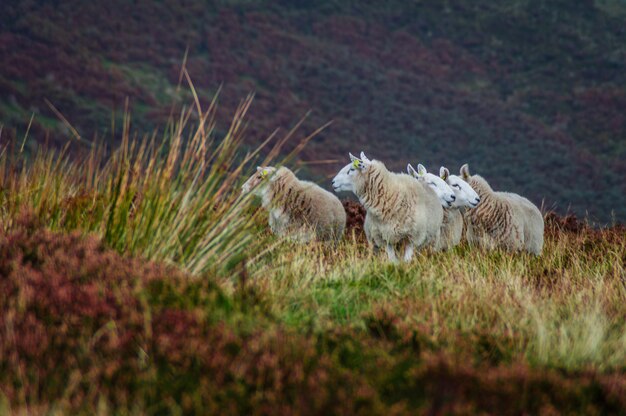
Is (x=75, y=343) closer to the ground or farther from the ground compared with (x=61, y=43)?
farther from the ground

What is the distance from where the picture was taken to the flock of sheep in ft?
34.6

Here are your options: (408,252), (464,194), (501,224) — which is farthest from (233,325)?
(501,224)

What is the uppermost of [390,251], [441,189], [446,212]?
[441,189]

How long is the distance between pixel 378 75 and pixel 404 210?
51739 millimetres

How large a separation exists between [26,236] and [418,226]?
553cm

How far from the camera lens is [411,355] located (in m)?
4.96

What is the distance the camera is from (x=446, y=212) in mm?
11906

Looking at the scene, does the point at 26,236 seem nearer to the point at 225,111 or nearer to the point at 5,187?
the point at 5,187

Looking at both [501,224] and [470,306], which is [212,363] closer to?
[470,306]

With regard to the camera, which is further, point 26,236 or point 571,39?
point 571,39

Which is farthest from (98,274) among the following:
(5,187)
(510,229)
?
(510,229)

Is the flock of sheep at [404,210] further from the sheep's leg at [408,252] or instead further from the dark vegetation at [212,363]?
the dark vegetation at [212,363]

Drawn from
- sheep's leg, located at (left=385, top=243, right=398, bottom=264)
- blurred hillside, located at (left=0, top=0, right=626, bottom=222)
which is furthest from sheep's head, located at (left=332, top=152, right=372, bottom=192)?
blurred hillside, located at (left=0, top=0, right=626, bottom=222)

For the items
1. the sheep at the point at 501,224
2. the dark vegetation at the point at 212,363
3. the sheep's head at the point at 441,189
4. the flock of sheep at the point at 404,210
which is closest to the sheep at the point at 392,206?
the flock of sheep at the point at 404,210
